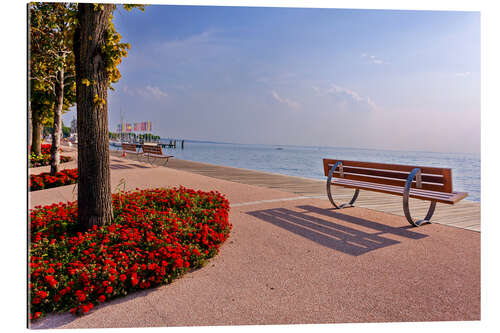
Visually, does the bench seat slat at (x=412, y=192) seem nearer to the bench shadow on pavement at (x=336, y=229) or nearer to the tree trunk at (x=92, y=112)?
the bench shadow on pavement at (x=336, y=229)

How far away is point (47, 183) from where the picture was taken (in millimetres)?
8078

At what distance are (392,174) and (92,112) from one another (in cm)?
453

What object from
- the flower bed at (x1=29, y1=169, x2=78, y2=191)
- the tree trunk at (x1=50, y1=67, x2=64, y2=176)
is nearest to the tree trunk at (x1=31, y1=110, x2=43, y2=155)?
the tree trunk at (x1=50, y1=67, x2=64, y2=176)

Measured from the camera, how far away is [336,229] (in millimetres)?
4621

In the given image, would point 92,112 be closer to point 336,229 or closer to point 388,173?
point 336,229

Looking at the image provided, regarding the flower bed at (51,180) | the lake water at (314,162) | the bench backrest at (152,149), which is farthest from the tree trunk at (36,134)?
the lake water at (314,162)

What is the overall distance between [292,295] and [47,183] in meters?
7.78

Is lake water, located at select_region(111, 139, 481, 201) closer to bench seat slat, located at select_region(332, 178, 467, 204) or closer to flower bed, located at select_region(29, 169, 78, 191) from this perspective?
bench seat slat, located at select_region(332, 178, 467, 204)

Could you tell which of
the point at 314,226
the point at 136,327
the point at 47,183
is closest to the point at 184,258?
the point at 136,327

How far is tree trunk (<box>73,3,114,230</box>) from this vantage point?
3.50 metres

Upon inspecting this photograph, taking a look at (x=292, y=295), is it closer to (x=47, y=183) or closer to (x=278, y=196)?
(x=278, y=196)

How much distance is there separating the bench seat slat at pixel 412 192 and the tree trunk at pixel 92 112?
409cm

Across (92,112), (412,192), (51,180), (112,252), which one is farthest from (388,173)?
(51,180)

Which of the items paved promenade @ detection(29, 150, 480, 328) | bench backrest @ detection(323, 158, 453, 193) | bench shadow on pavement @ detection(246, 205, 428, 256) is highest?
bench backrest @ detection(323, 158, 453, 193)
